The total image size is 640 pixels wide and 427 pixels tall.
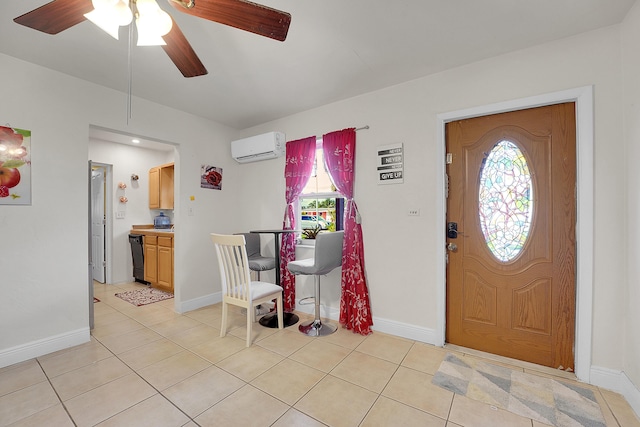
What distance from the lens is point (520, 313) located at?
84.7 inches

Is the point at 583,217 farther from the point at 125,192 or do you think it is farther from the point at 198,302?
the point at 125,192

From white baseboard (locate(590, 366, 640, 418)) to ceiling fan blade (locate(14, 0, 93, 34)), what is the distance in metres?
3.68

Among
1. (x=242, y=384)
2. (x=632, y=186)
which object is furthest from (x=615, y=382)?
(x=242, y=384)

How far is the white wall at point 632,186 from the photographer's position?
1.64m

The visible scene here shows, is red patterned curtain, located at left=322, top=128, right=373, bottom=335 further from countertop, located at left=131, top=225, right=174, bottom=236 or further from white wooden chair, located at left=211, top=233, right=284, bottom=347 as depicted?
countertop, located at left=131, top=225, right=174, bottom=236

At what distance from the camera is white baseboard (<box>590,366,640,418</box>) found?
1.67 meters

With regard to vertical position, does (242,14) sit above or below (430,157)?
above

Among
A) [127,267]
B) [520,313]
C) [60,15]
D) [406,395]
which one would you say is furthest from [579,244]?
[127,267]

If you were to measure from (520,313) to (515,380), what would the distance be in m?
0.50

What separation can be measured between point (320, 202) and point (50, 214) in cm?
259

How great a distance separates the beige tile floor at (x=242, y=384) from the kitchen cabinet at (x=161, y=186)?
8.62 feet

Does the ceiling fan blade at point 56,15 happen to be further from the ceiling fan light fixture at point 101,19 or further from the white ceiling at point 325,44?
the white ceiling at point 325,44

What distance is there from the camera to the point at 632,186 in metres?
1.69

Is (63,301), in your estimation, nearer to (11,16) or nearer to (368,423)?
(11,16)
